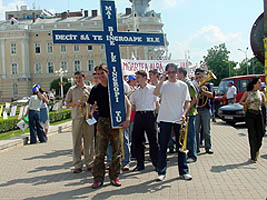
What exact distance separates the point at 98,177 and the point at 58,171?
1913 mm

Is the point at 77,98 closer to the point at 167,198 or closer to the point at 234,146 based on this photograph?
the point at 167,198

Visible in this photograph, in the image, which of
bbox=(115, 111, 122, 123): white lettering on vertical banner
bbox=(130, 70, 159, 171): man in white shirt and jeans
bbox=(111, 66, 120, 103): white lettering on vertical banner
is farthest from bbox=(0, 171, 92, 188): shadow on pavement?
bbox=(111, 66, 120, 103): white lettering on vertical banner

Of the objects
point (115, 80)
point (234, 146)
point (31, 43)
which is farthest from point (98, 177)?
point (31, 43)

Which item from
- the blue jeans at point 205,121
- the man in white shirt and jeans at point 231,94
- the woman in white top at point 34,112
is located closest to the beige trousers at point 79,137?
the blue jeans at point 205,121

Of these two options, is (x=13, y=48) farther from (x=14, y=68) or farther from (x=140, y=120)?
(x=140, y=120)

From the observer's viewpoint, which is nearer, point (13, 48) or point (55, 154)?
point (55, 154)

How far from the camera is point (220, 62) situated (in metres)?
92.7

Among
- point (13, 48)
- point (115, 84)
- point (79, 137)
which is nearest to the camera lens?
point (115, 84)

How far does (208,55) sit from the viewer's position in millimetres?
100438

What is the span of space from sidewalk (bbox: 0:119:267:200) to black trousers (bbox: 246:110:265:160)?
1.10ft

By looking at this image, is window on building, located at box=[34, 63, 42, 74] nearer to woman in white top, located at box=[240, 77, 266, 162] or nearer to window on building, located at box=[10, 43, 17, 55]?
window on building, located at box=[10, 43, 17, 55]

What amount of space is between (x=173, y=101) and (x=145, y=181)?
5.07ft

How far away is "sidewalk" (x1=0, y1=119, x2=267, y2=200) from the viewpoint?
5.94m

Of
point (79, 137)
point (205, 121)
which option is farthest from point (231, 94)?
point (79, 137)
